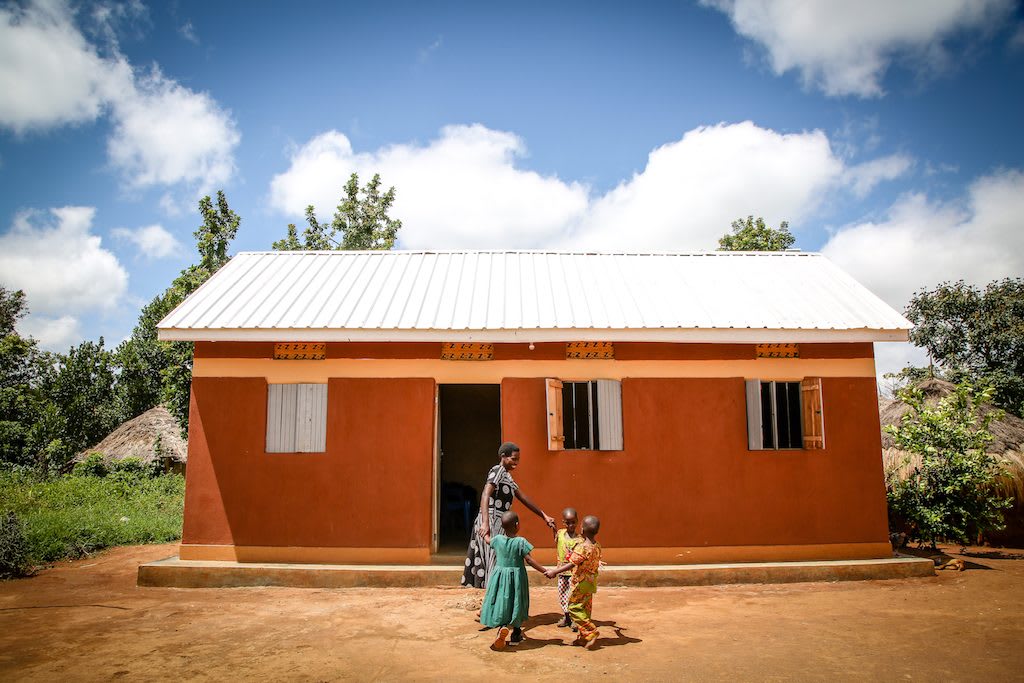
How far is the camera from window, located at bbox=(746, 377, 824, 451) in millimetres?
8094

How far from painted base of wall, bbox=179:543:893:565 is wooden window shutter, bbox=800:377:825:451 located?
128 cm

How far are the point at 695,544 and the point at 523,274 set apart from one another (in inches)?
177

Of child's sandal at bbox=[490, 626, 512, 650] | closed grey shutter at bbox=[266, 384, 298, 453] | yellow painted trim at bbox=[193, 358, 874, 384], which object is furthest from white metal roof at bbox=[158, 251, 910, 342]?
child's sandal at bbox=[490, 626, 512, 650]

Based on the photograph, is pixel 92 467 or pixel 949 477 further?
pixel 92 467

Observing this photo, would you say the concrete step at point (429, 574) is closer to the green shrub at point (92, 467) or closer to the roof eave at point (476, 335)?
the roof eave at point (476, 335)

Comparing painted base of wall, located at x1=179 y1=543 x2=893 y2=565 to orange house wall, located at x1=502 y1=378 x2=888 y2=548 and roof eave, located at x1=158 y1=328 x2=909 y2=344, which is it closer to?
orange house wall, located at x1=502 y1=378 x2=888 y2=548

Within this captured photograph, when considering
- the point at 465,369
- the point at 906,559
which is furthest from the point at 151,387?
the point at 906,559

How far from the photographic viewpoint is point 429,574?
7406mm

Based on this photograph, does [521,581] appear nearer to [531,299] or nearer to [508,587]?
[508,587]

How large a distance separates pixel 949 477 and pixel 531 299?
611 cm

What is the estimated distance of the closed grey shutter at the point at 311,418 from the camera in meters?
8.04

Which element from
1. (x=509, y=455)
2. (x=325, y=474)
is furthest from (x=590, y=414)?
(x=325, y=474)

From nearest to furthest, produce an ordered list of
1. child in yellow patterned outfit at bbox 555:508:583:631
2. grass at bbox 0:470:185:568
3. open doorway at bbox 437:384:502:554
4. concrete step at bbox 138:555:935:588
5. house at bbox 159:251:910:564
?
child in yellow patterned outfit at bbox 555:508:583:631, concrete step at bbox 138:555:935:588, house at bbox 159:251:910:564, grass at bbox 0:470:185:568, open doorway at bbox 437:384:502:554

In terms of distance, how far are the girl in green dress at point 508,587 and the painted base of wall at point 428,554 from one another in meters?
2.49
